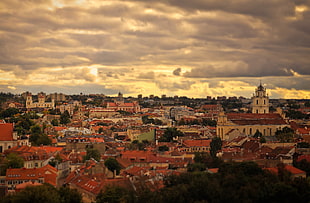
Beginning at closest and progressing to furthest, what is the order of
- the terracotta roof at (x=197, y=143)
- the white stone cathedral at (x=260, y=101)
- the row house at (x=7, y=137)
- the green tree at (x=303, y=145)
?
the row house at (x=7, y=137), the green tree at (x=303, y=145), the terracotta roof at (x=197, y=143), the white stone cathedral at (x=260, y=101)

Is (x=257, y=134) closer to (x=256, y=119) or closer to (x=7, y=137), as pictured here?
(x=256, y=119)

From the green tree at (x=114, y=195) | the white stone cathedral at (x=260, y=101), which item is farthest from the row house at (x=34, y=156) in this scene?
the white stone cathedral at (x=260, y=101)

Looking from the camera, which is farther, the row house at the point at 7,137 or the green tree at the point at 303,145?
the green tree at the point at 303,145

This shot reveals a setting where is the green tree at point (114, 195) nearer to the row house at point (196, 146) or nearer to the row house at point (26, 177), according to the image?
the row house at point (26, 177)

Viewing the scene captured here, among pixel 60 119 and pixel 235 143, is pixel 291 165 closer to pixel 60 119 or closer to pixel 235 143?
pixel 235 143

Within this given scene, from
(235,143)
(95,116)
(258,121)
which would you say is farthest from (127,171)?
(95,116)

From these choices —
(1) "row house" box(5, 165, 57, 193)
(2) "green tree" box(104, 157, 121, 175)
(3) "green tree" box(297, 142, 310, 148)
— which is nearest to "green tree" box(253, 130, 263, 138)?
(3) "green tree" box(297, 142, 310, 148)

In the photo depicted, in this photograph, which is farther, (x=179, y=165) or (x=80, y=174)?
(x=179, y=165)
